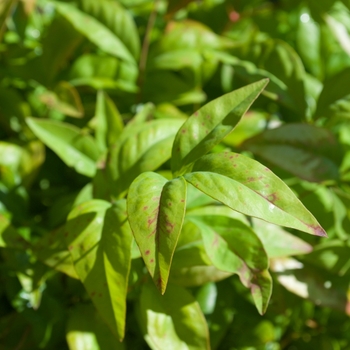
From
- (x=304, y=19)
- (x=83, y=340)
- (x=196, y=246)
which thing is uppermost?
(x=304, y=19)

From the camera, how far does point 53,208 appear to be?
75 centimetres

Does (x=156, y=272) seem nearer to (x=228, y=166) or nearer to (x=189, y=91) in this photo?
(x=228, y=166)

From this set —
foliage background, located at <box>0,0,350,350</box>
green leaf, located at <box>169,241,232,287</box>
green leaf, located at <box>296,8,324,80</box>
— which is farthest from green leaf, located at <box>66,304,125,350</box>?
green leaf, located at <box>296,8,324,80</box>

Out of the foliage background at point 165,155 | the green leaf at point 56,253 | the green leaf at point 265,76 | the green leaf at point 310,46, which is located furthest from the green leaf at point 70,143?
the green leaf at point 310,46

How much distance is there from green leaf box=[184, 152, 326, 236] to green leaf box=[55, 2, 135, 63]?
0.40 metres

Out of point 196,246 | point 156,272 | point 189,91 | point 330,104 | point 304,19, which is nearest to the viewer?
point 156,272

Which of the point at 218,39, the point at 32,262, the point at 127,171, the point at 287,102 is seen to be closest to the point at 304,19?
the point at 218,39

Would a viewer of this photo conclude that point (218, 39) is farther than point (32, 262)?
Yes

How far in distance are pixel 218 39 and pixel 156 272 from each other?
0.55m

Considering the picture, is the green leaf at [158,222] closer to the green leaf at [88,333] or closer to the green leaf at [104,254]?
the green leaf at [104,254]

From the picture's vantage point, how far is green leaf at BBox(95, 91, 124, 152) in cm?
74

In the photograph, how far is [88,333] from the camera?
0.65 meters

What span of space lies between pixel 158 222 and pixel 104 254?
120 mm

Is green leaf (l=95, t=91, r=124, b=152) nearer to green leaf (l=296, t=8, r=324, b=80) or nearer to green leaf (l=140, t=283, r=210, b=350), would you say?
green leaf (l=140, t=283, r=210, b=350)
